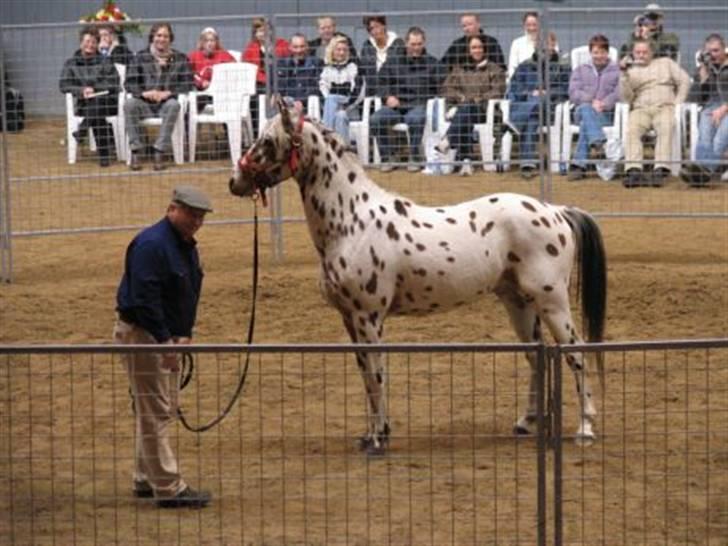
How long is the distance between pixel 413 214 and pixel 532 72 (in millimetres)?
6682

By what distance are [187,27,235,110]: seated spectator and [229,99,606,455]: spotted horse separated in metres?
7.01

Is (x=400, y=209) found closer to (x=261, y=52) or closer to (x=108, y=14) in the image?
(x=261, y=52)

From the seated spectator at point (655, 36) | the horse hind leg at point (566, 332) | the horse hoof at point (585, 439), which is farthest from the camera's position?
the seated spectator at point (655, 36)

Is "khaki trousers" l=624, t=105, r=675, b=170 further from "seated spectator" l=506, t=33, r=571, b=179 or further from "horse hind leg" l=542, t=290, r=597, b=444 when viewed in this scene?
"horse hind leg" l=542, t=290, r=597, b=444

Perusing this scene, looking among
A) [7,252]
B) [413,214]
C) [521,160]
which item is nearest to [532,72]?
[521,160]

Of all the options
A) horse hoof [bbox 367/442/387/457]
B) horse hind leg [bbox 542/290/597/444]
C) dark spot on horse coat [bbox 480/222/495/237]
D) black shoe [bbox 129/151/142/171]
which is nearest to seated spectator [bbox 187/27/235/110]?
black shoe [bbox 129/151/142/171]

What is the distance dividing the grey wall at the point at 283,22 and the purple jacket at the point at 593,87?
61cm

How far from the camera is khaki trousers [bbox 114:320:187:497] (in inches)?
403

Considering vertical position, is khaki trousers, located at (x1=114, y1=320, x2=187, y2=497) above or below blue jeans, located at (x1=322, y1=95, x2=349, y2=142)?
below

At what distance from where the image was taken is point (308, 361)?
1416cm

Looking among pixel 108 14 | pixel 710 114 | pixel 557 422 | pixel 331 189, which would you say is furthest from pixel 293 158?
pixel 108 14

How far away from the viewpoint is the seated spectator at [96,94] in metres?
19.0

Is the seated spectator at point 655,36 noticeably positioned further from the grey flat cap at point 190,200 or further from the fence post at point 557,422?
the fence post at point 557,422

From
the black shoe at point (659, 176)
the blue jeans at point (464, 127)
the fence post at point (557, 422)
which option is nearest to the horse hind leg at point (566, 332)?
the fence post at point (557, 422)
